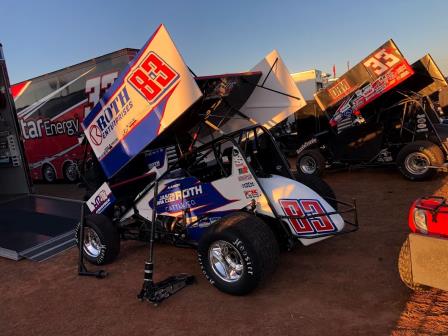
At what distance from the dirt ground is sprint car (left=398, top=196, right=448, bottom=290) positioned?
1.30ft

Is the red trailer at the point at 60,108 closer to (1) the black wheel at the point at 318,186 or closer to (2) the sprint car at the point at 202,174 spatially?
(2) the sprint car at the point at 202,174

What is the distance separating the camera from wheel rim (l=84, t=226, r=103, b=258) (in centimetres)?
516

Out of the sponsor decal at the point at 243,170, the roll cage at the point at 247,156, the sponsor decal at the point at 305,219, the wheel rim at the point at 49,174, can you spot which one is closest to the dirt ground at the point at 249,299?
the sponsor decal at the point at 305,219

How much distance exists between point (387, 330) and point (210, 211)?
2.19 meters

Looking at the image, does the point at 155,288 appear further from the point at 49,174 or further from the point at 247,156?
the point at 49,174

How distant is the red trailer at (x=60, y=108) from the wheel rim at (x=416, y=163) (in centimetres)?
743

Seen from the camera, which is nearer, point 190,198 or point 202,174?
point 190,198

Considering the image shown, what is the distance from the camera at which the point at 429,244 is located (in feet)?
9.66

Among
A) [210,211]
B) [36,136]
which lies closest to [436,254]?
[210,211]

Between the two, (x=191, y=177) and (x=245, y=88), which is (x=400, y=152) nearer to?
(x=245, y=88)

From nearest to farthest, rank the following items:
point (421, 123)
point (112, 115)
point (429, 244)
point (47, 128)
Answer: point (429, 244) → point (112, 115) → point (421, 123) → point (47, 128)

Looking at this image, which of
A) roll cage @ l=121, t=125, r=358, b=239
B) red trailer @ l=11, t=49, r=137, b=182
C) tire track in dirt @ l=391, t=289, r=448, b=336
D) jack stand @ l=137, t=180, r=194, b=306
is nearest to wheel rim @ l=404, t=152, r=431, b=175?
roll cage @ l=121, t=125, r=358, b=239

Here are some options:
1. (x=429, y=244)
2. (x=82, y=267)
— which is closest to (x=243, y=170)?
(x=429, y=244)

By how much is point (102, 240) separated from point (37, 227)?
282 cm
